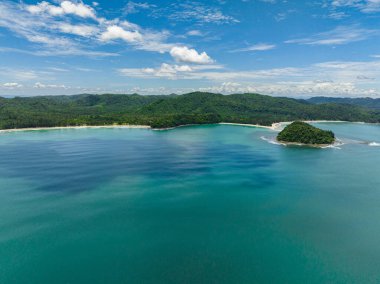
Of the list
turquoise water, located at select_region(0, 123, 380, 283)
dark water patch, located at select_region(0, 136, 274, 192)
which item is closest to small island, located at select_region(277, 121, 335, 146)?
dark water patch, located at select_region(0, 136, 274, 192)

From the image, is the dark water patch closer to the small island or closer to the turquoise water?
the turquoise water

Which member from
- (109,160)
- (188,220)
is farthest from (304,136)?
(188,220)

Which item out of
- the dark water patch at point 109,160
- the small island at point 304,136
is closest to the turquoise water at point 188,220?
the dark water patch at point 109,160

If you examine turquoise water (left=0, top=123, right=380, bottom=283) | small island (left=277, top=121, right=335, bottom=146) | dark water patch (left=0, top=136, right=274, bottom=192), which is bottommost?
turquoise water (left=0, top=123, right=380, bottom=283)

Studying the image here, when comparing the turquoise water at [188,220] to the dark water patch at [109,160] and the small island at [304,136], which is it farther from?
the small island at [304,136]

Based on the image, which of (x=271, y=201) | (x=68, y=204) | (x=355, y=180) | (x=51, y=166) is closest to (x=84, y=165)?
(x=51, y=166)

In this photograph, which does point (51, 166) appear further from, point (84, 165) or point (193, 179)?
point (193, 179)
